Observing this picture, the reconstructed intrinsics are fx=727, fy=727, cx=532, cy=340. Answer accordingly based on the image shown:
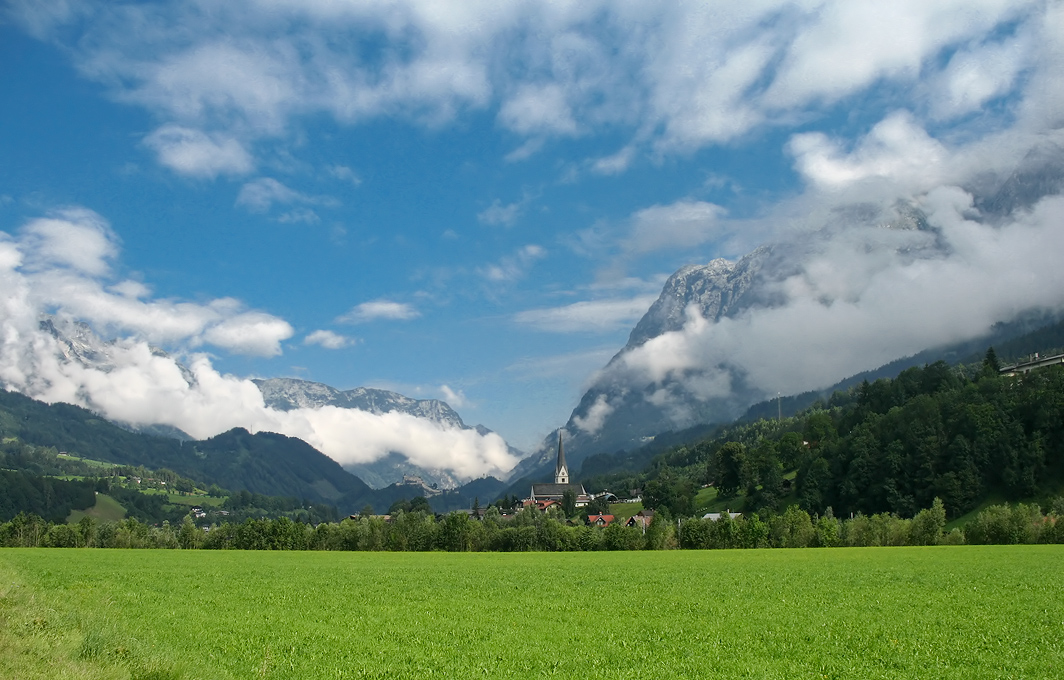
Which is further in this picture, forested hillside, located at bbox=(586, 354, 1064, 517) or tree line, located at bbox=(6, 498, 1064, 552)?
forested hillside, located at bbox=(586, 354, 1064, 517)

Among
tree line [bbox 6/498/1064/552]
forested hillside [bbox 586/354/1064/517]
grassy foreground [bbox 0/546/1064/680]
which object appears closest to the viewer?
grassy foreground [bbox 0/546/1064/680]

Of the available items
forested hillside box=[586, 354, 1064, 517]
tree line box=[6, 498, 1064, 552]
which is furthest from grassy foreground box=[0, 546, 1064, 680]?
forested hillside box=[586, 354, 1064, 517]

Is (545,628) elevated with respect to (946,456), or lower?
elevated

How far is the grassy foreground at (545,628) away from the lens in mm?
21016

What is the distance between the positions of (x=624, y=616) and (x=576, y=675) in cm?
1087

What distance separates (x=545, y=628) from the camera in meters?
28.7

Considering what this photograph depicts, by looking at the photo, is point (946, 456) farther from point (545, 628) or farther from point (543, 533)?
point (545, 628)

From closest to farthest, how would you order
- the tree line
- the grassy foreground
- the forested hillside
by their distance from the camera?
the grassy foreground → the tree line → the forested hillside

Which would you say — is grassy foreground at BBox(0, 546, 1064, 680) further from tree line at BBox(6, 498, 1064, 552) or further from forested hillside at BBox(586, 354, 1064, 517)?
forested hillside at BBox(586, 354, 1064, 517)

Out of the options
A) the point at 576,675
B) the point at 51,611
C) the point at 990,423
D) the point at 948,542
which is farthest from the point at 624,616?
the point at 990,423

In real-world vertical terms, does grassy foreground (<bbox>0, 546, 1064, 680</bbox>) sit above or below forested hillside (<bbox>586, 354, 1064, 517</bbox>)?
above

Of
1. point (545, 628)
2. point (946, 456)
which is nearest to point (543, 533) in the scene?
point (946, 456)

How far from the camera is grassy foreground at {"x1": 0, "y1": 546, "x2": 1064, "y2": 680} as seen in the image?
2102 centimetres

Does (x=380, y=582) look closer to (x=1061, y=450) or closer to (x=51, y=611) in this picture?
(x=51, y=611)
